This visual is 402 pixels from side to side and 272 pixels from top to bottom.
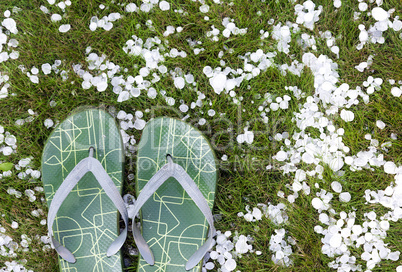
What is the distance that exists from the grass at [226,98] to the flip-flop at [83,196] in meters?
0.13

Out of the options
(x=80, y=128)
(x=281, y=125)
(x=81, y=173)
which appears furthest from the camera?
(x=281, y=125)

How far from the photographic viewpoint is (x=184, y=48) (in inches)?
62.3

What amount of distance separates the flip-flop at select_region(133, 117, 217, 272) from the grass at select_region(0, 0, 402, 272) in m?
0.11

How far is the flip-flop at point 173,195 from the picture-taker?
1.47m

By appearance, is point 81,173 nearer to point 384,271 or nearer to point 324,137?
point 324,137

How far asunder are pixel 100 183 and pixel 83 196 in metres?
0.21

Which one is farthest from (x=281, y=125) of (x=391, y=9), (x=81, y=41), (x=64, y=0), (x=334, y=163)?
(x=64, y=0)

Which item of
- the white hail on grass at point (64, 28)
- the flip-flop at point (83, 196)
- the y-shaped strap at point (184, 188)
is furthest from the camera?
the white hail on grass at point (64, 28)

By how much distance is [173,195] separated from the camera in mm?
1466

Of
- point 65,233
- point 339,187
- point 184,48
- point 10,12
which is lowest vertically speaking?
point 65,233

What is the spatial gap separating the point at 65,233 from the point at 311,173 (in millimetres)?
1287

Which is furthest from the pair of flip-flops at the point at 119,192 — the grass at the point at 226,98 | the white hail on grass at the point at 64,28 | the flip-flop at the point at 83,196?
the white hail on grass at the point at 64,28

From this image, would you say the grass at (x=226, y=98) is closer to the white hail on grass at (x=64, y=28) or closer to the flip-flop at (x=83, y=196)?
the white hail on grass at (x=64, y=28)

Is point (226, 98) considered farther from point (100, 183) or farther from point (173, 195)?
point (100, 183)
